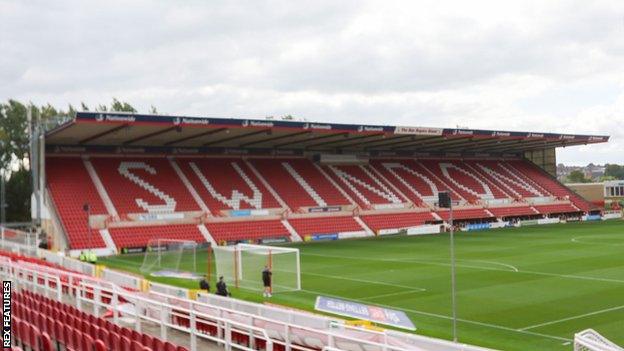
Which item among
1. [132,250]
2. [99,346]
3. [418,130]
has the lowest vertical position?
[132,250]

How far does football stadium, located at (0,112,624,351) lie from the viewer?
12.8m

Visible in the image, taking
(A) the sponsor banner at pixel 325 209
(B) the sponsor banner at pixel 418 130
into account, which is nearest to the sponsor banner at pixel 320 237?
(A) the sponsor banner at pixel 325 209

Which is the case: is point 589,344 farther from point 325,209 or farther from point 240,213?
point 325,209

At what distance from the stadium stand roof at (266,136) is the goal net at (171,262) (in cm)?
863

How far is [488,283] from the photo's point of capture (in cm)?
2512

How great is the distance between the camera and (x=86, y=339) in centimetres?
865

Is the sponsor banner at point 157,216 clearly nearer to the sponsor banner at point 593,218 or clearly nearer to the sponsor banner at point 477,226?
the sponsor banner at point 477,226

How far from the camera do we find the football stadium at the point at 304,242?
12.8m

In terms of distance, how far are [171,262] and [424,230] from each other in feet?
85.6

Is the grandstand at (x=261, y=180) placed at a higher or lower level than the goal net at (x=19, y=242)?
higher

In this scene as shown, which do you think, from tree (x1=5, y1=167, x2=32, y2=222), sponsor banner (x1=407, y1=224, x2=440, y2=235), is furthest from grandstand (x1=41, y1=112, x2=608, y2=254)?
tree (x1=5, y1=167, x2=32, y2=222)

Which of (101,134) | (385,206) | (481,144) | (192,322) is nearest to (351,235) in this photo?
(385,206)

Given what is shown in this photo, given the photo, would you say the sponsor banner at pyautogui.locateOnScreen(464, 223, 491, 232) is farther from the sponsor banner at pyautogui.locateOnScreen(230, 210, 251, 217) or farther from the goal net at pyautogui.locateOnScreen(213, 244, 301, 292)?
the goal net at pyautogui.locateOnScreen(213, 244, 301, 292)

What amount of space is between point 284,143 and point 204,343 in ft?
134
